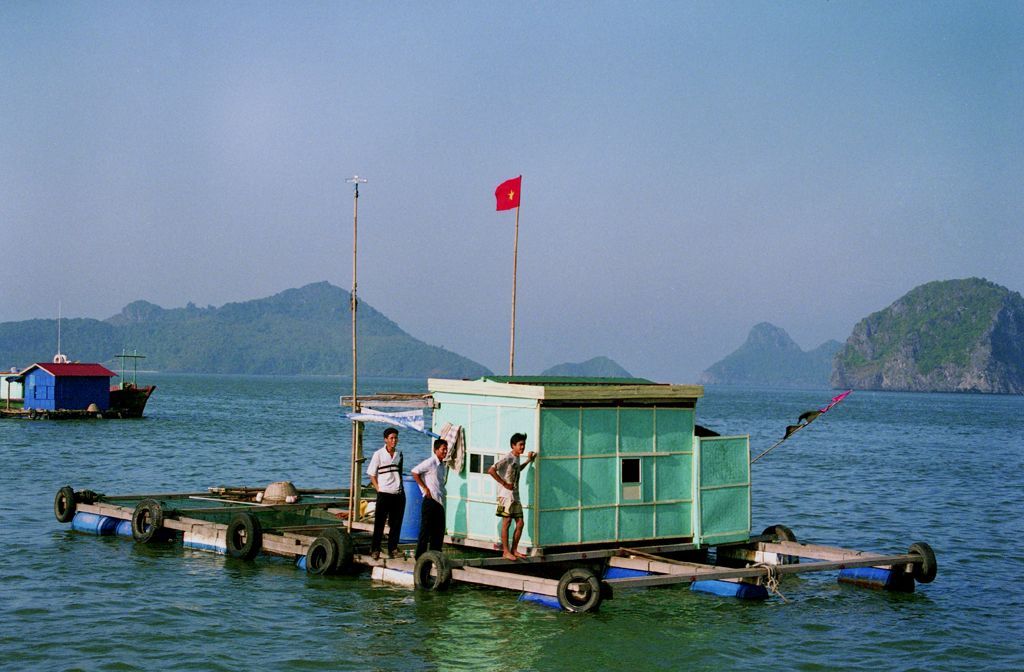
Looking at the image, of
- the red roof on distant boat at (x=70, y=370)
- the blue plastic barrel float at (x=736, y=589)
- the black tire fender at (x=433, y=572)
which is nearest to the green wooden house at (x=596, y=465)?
the blue plastic barrel float at (x=736, y=589)

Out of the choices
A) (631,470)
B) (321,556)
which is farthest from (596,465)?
(321,556)

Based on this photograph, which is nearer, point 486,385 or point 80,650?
point 80,650

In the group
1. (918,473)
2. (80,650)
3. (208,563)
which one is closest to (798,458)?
(918,473)

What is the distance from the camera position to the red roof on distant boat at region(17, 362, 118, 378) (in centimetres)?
7106

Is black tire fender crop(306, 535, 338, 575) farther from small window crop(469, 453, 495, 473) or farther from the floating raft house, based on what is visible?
small window crop(469, 453, 495, 473)

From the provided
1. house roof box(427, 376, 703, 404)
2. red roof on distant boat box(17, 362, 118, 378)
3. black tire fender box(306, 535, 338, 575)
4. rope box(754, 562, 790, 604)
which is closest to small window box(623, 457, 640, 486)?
house roof box(427, 376, 703, 404)

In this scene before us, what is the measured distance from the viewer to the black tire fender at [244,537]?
69.5 feet

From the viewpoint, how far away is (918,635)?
58.5 feet

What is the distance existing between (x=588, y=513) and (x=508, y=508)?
1.68 m

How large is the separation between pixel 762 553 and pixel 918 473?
112 feet

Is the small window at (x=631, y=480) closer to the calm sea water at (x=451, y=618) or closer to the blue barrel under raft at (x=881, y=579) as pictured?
the calm sea water at (x=451, y=618)

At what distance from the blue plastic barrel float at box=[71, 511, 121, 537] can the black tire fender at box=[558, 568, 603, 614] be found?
487 inches

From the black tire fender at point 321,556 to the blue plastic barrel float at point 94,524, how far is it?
22.7 feet

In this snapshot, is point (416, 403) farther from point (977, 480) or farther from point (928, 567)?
point (977, 480)
